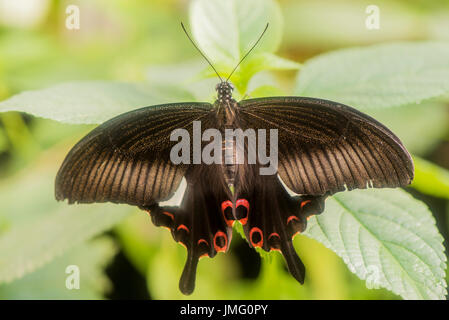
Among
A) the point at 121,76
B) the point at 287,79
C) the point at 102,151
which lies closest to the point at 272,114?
the point at 102,151

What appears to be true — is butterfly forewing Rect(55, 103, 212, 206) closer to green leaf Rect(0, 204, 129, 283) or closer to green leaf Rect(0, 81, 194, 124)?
green leaf Rect(0, 81, 194, 124)

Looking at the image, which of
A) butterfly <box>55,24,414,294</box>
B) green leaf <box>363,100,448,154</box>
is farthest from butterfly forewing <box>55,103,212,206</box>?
green leaf <box>363,100,448,154</box>

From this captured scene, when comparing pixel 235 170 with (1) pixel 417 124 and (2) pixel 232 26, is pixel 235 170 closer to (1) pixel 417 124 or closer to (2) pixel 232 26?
(2) pixel 232 26

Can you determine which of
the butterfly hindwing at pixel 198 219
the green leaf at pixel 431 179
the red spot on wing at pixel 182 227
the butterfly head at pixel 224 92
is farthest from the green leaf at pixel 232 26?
the green leaf at pixel 431 179

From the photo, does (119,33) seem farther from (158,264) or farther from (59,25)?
(158,264)

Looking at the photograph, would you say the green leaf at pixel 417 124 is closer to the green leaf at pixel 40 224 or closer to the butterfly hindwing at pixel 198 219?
the butterfly hindwing at pixel 198 219

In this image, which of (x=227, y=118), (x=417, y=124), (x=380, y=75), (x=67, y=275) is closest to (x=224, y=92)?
(x=227, y=118)
